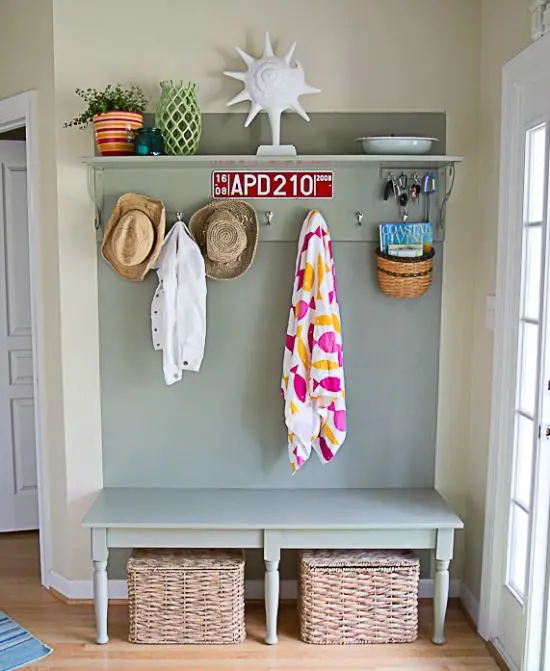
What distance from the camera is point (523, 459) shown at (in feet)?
9.18

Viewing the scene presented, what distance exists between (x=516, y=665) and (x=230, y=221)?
1.94 meters

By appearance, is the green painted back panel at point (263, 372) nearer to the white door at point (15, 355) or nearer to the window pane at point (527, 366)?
the window pane at point (527, 366)

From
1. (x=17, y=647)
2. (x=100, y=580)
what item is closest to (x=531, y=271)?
(x=100, y=580)

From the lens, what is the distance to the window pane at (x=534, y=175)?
265 centimetres

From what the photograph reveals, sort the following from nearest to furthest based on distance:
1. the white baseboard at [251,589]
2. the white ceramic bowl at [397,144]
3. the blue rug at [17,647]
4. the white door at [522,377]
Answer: the white door at [522,377]
the blue rug at [17,647]
the white ceramic bowl at [397,144]
the white baseboard at [251,589]

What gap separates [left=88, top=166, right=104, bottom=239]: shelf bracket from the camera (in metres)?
3.17

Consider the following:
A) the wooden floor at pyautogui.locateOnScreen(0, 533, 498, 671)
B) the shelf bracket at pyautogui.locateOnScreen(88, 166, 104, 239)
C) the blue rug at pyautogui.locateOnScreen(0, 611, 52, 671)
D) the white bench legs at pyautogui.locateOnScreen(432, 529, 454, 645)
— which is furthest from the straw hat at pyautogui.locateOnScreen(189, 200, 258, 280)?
the blue rug at pyautogui.locateOnScreen(0, 611, 52, 671)

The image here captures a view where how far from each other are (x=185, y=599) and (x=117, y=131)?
1815 mm

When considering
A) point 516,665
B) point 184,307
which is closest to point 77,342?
point 184,307

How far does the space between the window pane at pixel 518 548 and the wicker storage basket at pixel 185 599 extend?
3.32 ft

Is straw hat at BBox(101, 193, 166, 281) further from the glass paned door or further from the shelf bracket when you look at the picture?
the glass paned door

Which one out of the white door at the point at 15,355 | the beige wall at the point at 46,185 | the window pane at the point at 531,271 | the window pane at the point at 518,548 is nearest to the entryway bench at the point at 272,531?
the window pane at the point at 518,548

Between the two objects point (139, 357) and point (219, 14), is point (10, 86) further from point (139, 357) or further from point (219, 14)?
point (139, 357)

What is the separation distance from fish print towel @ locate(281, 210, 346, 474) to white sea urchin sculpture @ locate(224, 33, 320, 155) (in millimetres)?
372
